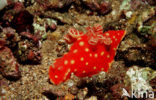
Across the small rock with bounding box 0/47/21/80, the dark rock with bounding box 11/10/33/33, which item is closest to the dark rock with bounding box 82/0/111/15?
the dark rock with bounding box 11/10/33/33

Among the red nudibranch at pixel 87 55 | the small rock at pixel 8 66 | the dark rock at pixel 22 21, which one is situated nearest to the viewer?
the small rock at pixel 8 66

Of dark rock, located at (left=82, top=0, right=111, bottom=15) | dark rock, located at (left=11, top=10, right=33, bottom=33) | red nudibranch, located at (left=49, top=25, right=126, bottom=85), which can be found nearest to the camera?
red nudibranch, located at (left=49, top=25, right=126, bottom=85)

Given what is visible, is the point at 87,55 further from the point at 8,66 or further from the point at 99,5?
the point at 99,5

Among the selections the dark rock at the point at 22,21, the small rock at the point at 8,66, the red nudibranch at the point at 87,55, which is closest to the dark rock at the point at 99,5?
the red nudibranch at the point at 87,55

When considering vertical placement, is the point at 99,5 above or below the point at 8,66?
above

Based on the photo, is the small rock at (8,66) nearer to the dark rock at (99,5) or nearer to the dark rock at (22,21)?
the dark rock at (22,21)

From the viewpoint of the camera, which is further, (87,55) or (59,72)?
(87,55)

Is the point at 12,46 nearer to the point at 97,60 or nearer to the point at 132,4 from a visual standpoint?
the point at 97,60

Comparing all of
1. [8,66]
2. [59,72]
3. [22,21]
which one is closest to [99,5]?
[22,21]

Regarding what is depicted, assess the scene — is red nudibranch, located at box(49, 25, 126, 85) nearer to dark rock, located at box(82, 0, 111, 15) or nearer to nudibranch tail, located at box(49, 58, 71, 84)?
nudibranch tail, located at box(49, 58, 71, 84)
